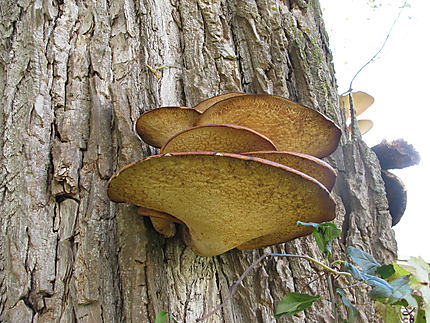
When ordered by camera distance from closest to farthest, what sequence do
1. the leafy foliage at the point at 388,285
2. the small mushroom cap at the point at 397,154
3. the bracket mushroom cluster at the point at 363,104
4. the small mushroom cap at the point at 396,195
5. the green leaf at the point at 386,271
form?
the leafy foliage at the point at 388,285, the green leaf at the point at 386,271, the small mushroom cap at the point at 396,195, the small mushroom cap at the point at 397,154, the bracket mushroom cluster at the point at 363,104

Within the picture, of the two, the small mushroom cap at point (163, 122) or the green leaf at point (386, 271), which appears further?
the small mushroom cap at point (163, 122)

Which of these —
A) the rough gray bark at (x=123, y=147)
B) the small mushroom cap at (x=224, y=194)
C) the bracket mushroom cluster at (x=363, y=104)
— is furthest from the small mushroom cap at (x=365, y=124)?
the small mushroom cap at (x=224, y=194)

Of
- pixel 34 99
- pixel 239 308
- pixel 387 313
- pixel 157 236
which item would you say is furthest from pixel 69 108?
pixel 387 313

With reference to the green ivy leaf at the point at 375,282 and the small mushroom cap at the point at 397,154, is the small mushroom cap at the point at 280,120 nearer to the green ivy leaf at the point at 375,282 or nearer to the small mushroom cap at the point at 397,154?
the green ivy leaf at the point at 375,282

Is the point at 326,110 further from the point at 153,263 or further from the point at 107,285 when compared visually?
the point at 107,285

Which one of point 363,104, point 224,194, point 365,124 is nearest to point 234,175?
point 224,194

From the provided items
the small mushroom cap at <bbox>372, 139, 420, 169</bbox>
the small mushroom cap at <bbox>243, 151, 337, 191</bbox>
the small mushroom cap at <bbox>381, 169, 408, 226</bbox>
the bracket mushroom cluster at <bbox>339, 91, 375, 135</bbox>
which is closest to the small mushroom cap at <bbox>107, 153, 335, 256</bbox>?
the small mushroom cap at <bbox>243, 151, 337, 191</bbox>
